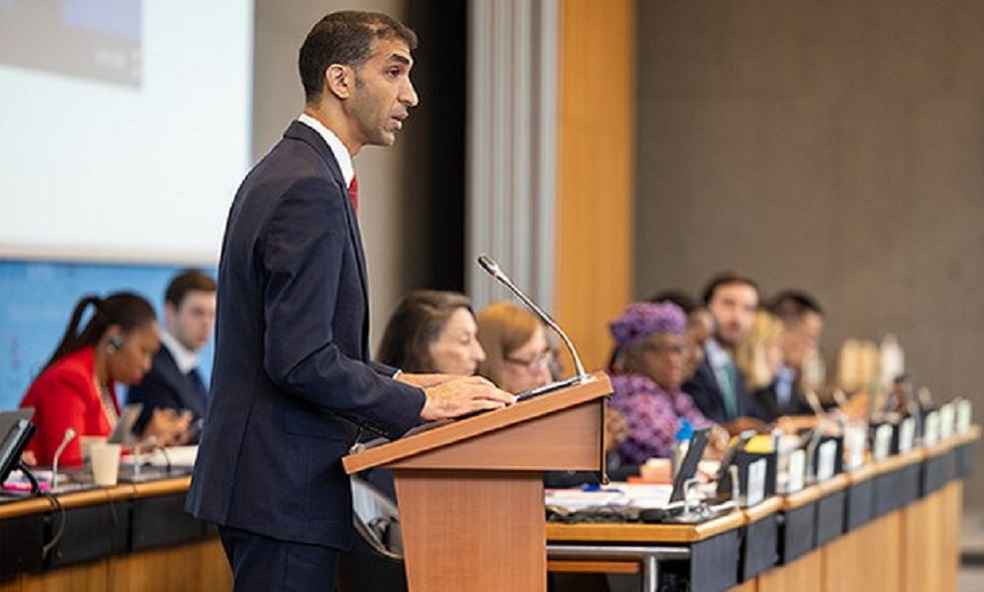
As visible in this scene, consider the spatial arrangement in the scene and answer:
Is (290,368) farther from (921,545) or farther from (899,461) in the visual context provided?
(921,545)

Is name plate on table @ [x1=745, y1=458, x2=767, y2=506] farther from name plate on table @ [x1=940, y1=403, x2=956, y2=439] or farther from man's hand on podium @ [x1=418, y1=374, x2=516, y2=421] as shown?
name plate on table @ [x1=940, y1=403, x2=956, y2=439]

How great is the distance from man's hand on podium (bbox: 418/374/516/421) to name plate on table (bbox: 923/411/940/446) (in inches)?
202

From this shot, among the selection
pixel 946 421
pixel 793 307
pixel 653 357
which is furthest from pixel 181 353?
pixel 793 307

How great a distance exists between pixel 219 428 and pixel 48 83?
338 centimetres

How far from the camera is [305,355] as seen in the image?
308 cm

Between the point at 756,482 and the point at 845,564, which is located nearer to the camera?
the point at 756,482

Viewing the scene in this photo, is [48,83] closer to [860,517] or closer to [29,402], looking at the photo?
[29,402]

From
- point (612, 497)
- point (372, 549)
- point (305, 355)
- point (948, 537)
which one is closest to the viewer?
point (305, 355)

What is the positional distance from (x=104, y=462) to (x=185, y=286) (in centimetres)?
211

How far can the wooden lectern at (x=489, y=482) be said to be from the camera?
10.4 feet

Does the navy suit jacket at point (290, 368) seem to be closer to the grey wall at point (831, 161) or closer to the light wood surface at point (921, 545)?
the light wood surface at point (921, 545)

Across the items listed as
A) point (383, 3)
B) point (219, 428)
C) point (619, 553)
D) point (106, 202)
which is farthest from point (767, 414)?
point (219, 428)

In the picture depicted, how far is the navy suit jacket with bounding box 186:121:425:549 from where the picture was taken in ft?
10.2

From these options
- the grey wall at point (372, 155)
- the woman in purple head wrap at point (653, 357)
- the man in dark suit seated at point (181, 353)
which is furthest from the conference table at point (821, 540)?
the man in dark suit seated at point (181, 353)
